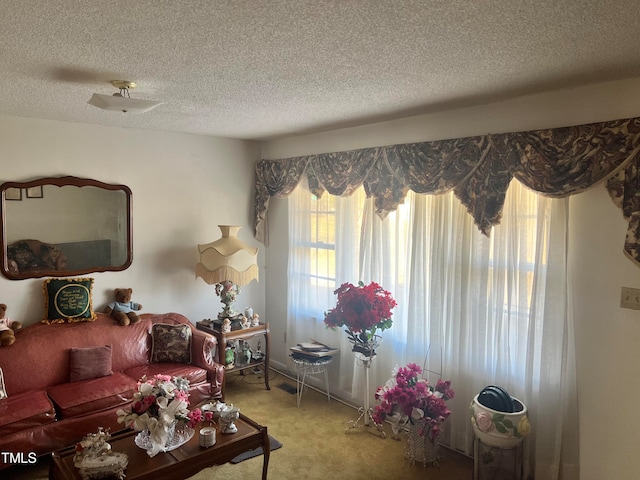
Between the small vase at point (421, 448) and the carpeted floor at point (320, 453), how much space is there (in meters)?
0.04

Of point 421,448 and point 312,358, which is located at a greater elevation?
point 312,358

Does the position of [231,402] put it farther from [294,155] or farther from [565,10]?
[565,10]

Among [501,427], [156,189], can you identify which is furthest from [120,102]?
[501,427]

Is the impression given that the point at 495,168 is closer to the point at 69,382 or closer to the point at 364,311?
the point at 364,311

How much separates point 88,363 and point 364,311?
6.79 ft

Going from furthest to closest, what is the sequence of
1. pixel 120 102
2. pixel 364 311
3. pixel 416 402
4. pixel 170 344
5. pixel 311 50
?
pixel 170 344 → pixel 364 311 → pixel 416 402 → pixel 120 102 → pixel 311 50

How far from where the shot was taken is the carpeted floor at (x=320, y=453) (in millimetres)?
2916

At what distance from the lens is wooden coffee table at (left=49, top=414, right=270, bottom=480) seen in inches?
90.7

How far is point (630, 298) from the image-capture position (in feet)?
8.04

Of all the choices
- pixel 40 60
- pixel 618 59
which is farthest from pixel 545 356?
pixel 40 60

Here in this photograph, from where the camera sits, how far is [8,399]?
3029mm

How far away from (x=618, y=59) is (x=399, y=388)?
2197 millimetres

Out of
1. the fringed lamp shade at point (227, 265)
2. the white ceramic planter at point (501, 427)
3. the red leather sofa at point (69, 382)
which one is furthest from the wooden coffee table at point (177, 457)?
the fringed lamp shade at point (227, 265)

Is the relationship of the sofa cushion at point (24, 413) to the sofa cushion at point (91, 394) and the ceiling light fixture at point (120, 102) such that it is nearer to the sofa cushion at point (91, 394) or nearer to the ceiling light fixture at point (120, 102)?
the sofa cushion at point (91, 394)
